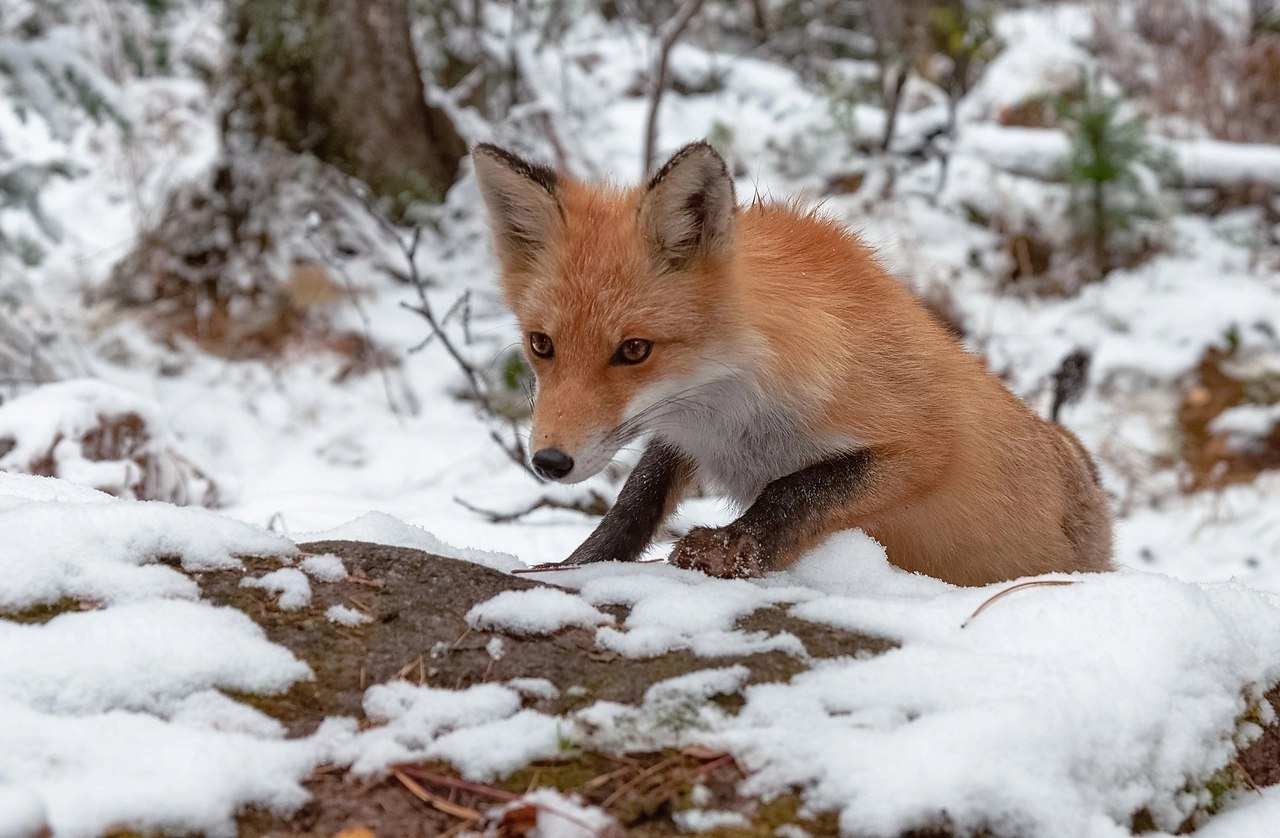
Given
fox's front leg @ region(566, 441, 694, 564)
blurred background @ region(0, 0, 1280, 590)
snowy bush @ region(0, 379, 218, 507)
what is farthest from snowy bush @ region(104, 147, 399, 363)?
fox's front leg @ region(566, 441, 694, 564)

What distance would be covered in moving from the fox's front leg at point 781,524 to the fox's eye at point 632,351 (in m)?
0.50

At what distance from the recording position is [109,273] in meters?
7.48

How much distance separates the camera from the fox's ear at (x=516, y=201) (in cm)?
280

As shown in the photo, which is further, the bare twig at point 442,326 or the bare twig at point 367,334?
the bare twig at point 367,334

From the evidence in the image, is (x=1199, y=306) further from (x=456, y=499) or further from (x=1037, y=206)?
(x=456, y=499)

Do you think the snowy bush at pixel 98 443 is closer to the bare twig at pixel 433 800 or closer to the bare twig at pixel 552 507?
the bare twig at pixel 552 507

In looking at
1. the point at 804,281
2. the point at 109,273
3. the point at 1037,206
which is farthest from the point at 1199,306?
the point at 109,273

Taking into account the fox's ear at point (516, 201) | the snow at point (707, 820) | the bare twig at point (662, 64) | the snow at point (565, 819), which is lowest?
the snow at point (707, 820)

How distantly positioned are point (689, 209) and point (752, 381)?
0.49 meters

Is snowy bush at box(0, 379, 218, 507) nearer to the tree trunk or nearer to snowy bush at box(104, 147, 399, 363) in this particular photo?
snowy bush at box(104, 147, 399, 363)

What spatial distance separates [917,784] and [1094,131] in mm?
7452

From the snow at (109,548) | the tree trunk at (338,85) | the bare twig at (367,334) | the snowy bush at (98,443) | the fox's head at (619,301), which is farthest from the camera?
the tree trunk at (338,85)

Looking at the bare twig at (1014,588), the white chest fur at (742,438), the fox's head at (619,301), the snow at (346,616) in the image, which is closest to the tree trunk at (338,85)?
the fox's head at (619,301)

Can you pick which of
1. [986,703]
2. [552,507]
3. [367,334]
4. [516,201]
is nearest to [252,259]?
[367,334]
